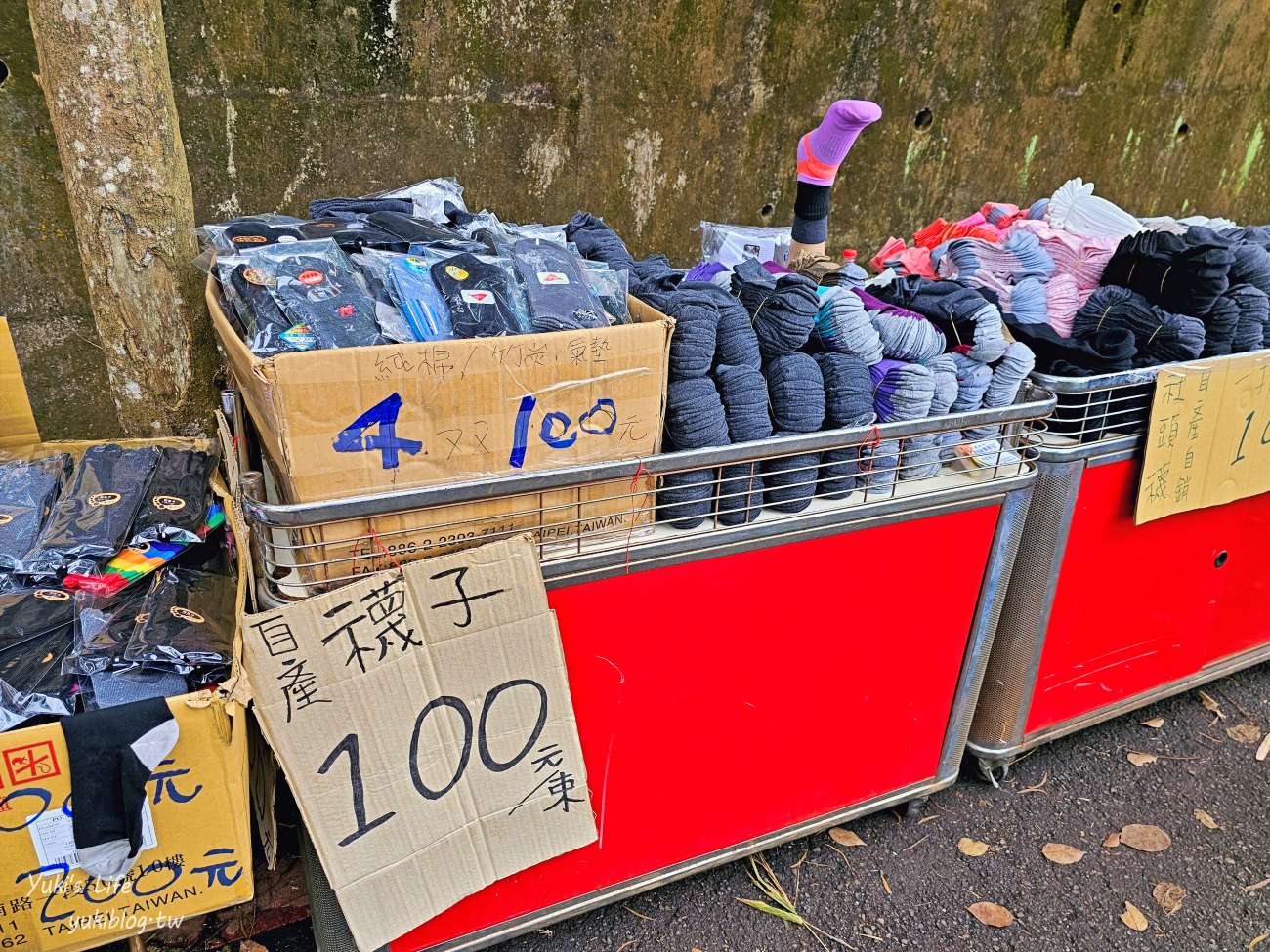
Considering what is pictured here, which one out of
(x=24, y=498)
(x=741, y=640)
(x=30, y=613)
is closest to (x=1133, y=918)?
(x=741, y=640)

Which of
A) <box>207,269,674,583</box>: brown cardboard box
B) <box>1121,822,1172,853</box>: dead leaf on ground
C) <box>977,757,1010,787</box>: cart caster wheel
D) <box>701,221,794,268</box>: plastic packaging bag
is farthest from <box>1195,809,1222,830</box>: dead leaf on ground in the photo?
<box>701,221,794,268</box>: plastic packaging bag

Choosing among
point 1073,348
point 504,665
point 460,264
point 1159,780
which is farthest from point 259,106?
point 1159,780

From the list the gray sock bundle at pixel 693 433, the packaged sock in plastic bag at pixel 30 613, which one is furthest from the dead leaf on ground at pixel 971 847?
the packaged sock in plastic bag at pixel 30 613

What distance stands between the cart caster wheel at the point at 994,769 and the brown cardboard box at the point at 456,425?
160 cm

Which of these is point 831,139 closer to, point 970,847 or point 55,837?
point 970,847

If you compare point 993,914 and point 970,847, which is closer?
point 993,914

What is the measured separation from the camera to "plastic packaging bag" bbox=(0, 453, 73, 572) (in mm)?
1787

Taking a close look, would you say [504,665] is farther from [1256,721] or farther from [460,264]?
[1256,721]

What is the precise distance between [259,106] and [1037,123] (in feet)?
16.0

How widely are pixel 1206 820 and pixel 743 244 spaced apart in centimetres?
259

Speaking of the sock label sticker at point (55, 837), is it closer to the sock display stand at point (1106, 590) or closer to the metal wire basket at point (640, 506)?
the metal wire basket at point (640, 506)

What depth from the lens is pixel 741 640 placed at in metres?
1.85

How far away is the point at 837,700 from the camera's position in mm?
2051

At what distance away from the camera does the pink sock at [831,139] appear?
8.06 feet
